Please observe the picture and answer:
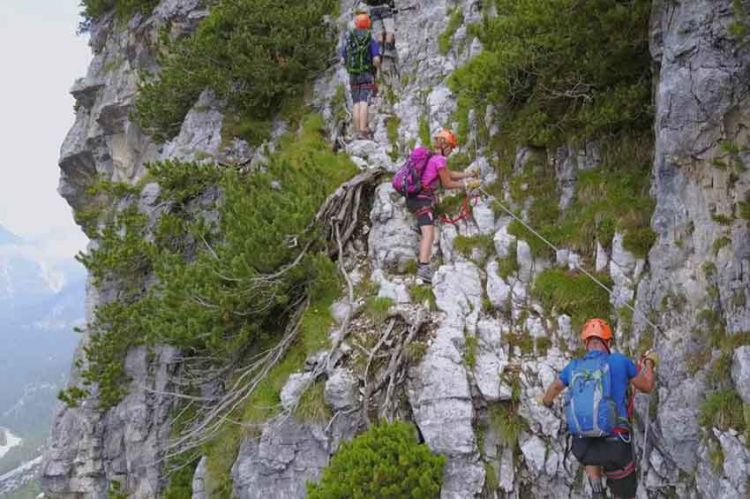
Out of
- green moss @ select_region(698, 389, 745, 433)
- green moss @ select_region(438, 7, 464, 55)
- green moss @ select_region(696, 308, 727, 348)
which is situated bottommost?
green moss @ select_region(698, 389, 745, 433)

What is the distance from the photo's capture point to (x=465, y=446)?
7012mm

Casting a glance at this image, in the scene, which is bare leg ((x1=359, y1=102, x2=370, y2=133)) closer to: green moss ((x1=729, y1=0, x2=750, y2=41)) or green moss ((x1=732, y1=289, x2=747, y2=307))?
green moss ((x1=729, y1=0, x2=750, y2=41))

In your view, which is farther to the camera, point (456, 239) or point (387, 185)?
point (387, 185)

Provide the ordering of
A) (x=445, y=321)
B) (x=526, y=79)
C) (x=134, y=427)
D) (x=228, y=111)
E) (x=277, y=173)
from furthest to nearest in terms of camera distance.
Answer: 1. (x=228, y=111)
2. (x=134, y=427)
3. (x=277, y=173)
4. (x=526, y=79)
5. (x=445, y=321)

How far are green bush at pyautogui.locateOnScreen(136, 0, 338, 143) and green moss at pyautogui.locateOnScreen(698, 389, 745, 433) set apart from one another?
11.4m

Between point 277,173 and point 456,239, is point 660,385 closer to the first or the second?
point 456,239

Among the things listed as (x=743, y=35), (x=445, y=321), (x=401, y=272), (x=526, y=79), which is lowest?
(x=445, y=321)

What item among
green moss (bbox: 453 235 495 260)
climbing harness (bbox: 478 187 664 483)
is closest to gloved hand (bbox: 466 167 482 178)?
climbing harness (bbox: 478 187 664 483)

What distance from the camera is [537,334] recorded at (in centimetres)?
784

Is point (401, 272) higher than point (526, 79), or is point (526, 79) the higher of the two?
point (526, 79)

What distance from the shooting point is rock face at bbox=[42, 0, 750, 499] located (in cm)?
603

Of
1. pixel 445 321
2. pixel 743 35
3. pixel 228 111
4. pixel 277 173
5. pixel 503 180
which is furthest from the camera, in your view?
pixel 228 111

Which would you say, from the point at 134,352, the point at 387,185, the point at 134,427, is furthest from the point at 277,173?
the point at 134,427

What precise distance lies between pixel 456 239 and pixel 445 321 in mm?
1694
